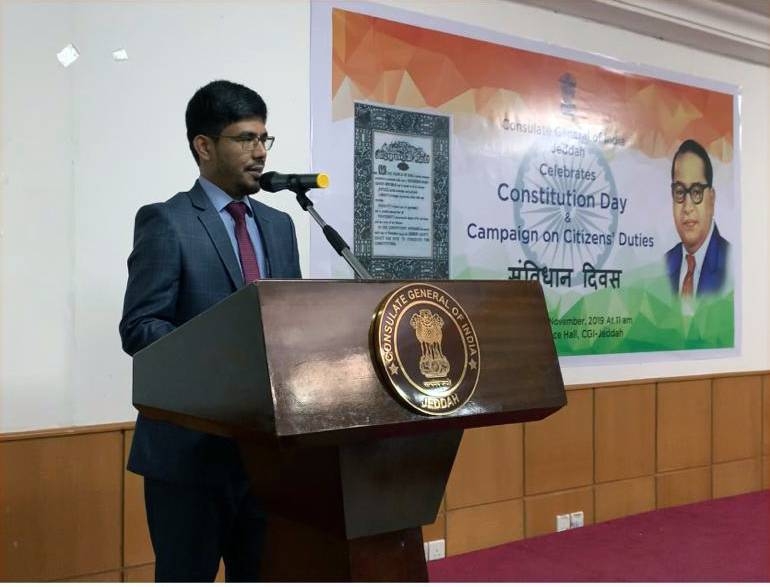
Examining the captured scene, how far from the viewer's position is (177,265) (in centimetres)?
164

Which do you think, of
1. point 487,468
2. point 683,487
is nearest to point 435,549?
point 487,468

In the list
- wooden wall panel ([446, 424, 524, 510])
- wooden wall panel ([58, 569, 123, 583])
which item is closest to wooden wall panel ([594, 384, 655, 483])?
wooden wall panel ([446, 424, 524, 510])

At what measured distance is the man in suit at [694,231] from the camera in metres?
4.20

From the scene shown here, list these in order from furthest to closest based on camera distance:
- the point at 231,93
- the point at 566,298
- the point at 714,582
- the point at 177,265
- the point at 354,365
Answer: the point at 566,298 → the point at 714,582 → the point at 231,93 → the point at 177,265 → the point at 354,365

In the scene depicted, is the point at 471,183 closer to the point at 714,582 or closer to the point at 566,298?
the point at 566,298

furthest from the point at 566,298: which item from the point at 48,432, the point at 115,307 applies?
the point at 48,432

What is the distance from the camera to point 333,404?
1117 millimetres

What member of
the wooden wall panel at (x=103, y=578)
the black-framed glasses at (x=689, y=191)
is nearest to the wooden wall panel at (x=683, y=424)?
the black-framed glasses at (x=689, y=191)

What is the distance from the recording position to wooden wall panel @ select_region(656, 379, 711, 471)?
13.6 feet

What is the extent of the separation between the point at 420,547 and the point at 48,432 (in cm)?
153

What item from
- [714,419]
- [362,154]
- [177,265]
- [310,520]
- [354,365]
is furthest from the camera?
[714,419]

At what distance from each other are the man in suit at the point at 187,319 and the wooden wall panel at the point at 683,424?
2.94 metres

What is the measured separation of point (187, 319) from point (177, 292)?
0.19ft

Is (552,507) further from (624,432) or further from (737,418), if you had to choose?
(737,418)
